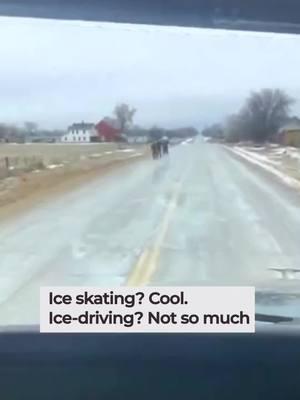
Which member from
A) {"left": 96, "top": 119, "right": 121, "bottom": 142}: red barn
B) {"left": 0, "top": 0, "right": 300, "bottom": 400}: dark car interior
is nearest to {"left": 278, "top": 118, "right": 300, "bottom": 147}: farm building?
{"left": 96, "top": 119, "right": 121, "bottom": 142}: red barn

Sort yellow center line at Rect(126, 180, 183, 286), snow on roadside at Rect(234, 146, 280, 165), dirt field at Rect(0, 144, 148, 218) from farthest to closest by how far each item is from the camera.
Result: snow on roadside at Rect(234, 146, 280, 165)
yellow center line at Rect(126, 180, 183, 286)
dirt field at Rect(0, 144, 148, 218)

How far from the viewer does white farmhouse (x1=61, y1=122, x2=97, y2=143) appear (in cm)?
355

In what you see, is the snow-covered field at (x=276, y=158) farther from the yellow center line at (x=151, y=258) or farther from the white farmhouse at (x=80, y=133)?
the white farmhouse at (x=80, y=133)

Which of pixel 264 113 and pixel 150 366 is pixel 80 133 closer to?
pixel 264 113

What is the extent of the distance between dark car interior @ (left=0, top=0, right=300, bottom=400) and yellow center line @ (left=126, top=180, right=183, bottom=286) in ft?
1.38

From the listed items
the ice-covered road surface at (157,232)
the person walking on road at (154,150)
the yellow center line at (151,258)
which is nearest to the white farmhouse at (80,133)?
the person walking on road at (154,150)

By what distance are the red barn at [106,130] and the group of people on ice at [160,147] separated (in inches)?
11.8

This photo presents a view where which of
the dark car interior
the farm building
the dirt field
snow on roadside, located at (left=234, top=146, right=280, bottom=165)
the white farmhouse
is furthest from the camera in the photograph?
snow on roadside, located at (left=234, top=146, right=280, bottom=165)

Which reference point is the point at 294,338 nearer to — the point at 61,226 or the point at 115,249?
the point at 115,249

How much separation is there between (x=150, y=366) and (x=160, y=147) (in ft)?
3.88

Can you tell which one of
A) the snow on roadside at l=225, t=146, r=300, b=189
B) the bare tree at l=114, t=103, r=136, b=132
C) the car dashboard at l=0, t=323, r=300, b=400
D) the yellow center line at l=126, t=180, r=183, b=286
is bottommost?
the car dashboard at l=0, t=323, r=300, b=400

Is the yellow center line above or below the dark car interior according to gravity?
above

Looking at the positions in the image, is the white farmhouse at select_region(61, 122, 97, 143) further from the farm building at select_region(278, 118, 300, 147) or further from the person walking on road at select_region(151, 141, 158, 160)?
the farm building at select_region(278, 118, 300, 147)

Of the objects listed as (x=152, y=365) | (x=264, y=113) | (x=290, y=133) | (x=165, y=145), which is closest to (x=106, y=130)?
(x=165, y=145)
